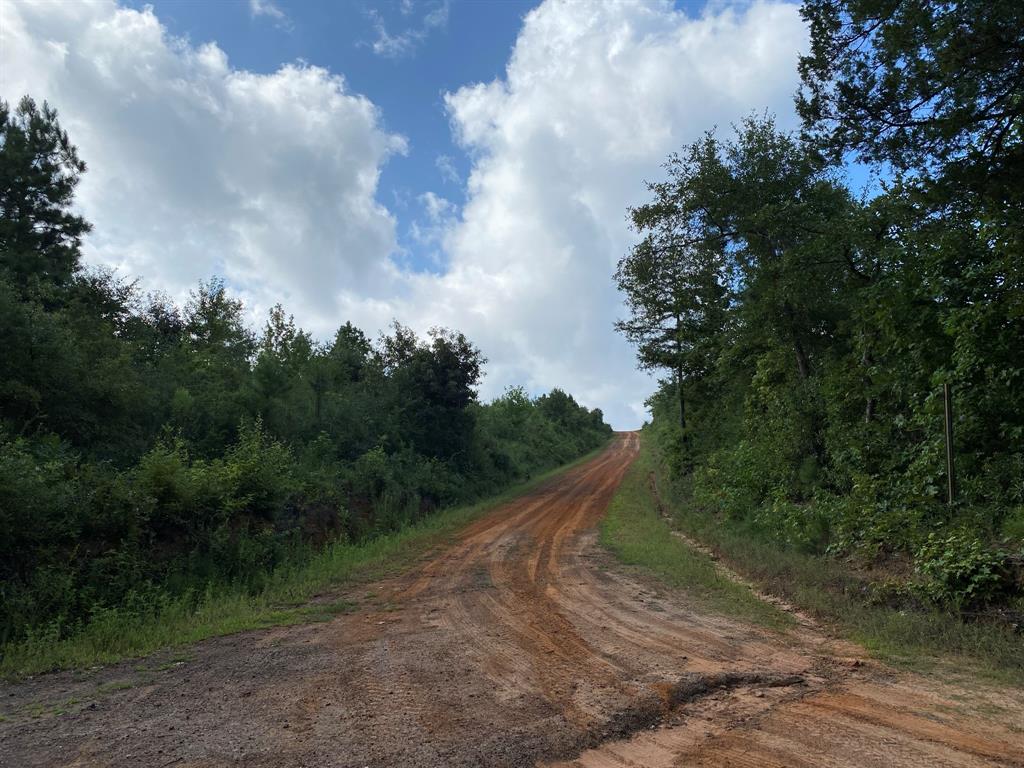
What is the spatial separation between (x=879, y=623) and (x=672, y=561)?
4.69m

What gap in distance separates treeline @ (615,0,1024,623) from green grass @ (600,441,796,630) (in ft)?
4.98

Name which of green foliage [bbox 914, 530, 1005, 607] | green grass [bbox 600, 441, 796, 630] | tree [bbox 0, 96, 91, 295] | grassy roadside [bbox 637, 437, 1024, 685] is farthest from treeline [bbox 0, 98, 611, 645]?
green foliage [bbox 914, 530, 1005, 607]

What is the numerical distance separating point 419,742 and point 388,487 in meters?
14.9

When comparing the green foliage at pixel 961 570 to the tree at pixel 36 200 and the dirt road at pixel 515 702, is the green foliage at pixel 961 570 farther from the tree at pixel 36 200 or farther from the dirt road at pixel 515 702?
the tree at pixel 36 200

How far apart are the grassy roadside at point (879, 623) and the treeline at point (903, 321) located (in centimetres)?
41

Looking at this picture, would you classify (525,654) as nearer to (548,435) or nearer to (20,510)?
(20,510)

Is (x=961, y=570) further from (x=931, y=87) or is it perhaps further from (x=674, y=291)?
(x=674, y=291)

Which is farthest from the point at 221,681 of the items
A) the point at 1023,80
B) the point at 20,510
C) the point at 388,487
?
the point at 388,487

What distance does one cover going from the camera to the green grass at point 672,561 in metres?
7.67

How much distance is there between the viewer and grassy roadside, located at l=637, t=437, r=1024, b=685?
5332mm

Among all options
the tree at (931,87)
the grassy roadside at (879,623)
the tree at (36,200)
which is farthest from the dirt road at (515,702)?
the tree at (36,200)

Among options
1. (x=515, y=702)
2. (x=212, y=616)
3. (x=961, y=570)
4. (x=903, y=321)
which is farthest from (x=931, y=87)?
(x=212, y=616)

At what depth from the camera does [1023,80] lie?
24.0ft

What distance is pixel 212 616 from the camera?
319 inches
